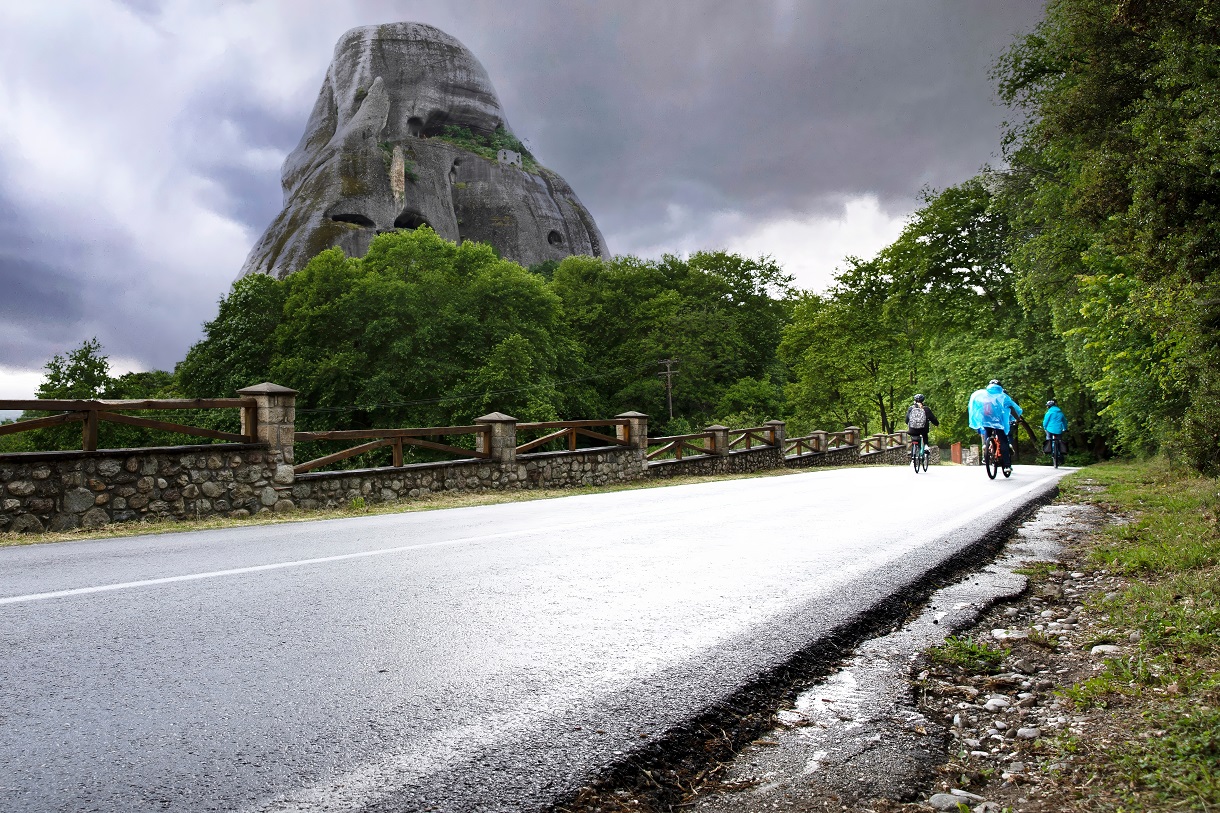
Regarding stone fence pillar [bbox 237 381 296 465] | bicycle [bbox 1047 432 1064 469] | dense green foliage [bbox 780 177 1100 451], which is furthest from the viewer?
dense green foliage [bbox 780 177 1100 451]

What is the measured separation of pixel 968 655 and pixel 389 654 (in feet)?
8.34

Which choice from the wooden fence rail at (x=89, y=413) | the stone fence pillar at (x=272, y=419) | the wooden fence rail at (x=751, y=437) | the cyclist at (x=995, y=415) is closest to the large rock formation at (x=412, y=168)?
the wooden fence rail at (x=751, y=437)

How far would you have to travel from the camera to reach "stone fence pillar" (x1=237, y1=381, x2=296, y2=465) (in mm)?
10906

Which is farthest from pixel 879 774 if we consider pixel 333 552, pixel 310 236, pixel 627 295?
pixel 310 236

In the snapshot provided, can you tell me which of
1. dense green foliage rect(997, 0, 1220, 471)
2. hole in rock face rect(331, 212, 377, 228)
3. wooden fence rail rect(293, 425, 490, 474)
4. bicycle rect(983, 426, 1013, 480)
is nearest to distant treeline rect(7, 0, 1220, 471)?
dense green foliage rect(997, 0, 1220, 471)

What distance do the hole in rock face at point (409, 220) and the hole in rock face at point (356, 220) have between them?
283cm

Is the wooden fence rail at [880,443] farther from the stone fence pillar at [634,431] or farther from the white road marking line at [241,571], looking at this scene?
the white road marking line at [241,571]

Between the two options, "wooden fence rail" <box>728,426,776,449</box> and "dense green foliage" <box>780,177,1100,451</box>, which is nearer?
"wooden fence rail" <box>728,426,776,449</box>

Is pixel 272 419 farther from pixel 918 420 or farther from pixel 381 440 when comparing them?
pixel 918 420

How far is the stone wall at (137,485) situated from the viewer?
28.7 feet

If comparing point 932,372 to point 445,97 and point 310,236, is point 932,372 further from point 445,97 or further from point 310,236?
point 445,97

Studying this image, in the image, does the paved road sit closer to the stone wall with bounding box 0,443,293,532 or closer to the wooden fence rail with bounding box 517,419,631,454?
the stone wall with bounding box 0,443,293,532

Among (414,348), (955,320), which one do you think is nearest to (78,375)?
(414,348)

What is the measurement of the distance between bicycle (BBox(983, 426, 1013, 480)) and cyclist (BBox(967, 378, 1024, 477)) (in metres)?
0.02
